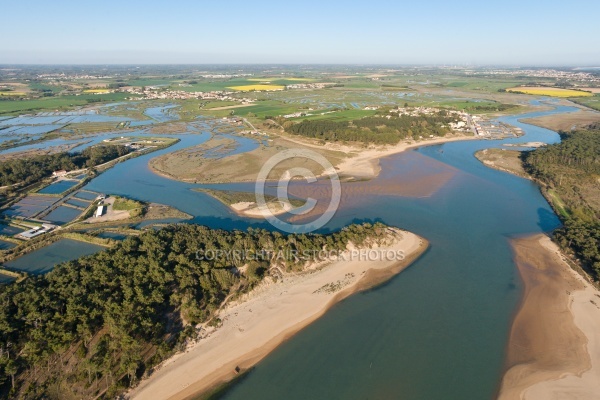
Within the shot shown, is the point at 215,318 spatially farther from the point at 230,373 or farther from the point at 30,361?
the point at 30,361

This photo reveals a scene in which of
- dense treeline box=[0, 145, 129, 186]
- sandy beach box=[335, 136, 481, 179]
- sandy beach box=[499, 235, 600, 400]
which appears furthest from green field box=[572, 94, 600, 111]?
dense treeline box=[0, 145, 129, 186]

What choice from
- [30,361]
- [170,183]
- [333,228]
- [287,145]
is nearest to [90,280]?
[30,361]

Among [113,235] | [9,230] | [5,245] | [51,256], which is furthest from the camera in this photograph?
[9,230]

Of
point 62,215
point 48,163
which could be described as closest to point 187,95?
point 48,163

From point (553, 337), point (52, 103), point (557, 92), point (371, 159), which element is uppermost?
point (557, 92)

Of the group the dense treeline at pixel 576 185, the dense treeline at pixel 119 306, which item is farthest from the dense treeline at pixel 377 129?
the dense treeline at pixel 119 306

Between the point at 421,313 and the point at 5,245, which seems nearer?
the point at 421,313

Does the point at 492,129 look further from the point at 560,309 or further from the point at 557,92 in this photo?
the point at 557,92

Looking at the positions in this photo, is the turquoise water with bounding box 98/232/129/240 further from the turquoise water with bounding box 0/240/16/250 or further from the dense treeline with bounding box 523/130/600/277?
the dense treeline with bounding box 523/130/600/277

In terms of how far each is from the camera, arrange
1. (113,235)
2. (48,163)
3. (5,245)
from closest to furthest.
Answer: (5,245) < (113,235) < (48,163)
